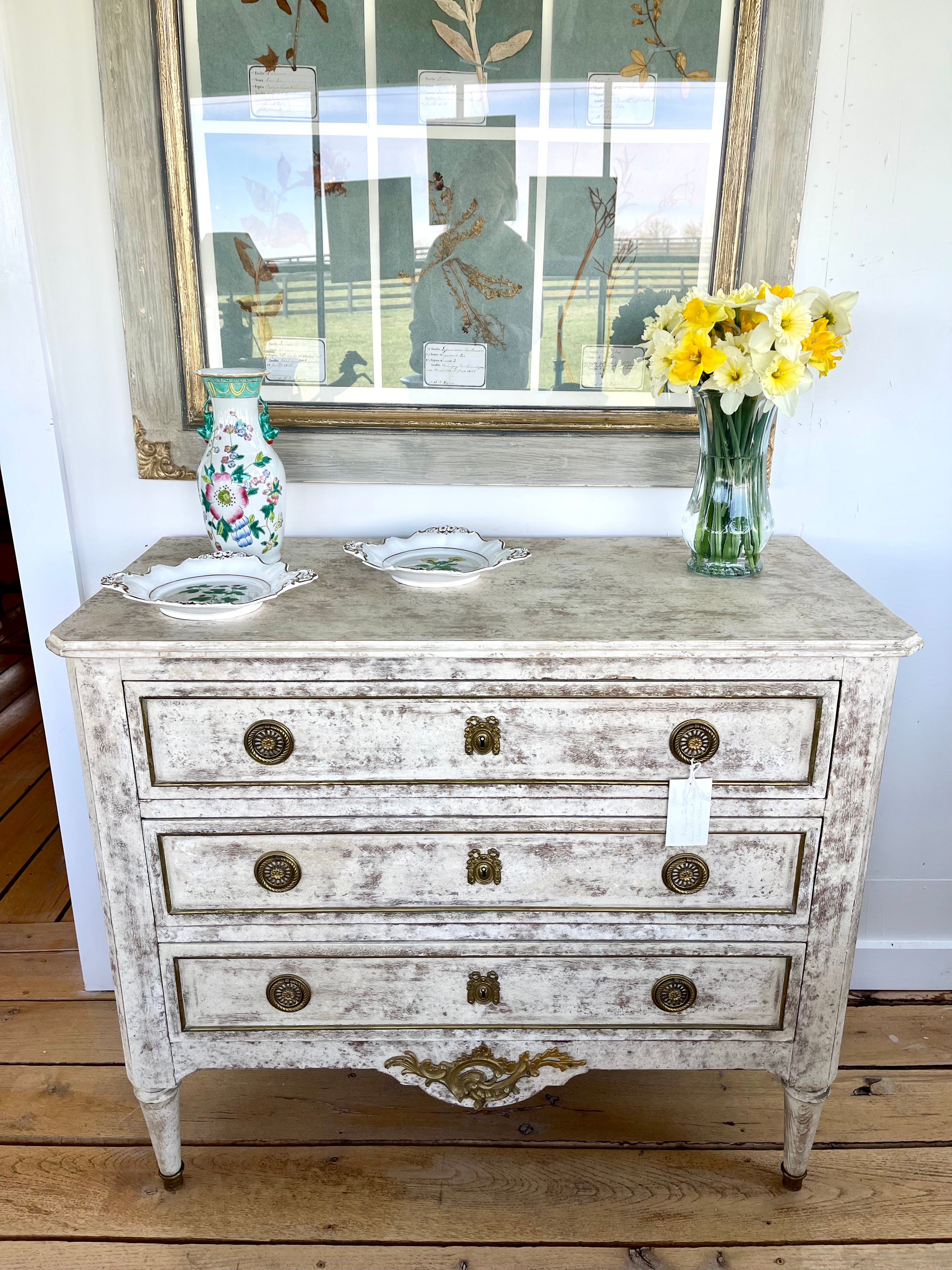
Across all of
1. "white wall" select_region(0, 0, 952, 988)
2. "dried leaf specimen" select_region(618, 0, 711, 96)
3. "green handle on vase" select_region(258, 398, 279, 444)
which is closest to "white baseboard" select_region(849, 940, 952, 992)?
"white wall" select_region(0, 0, 952, 988)

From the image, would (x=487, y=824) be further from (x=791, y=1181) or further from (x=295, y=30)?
(x=295, y=30)

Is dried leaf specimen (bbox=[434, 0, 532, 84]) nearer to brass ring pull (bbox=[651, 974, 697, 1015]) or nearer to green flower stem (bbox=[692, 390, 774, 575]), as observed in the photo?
green flower stem (bbox=[692, 390, 774, 575])

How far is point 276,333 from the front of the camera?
5.41ft

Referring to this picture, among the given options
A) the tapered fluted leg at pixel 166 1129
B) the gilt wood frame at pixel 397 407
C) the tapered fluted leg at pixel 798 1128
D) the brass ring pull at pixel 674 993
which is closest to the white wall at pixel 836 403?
the gilt wood frame at pixel 397 407

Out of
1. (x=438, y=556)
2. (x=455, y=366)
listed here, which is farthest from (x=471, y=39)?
(x=438, y=556)

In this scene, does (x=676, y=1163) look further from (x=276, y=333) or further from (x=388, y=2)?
(x=388, y=2)

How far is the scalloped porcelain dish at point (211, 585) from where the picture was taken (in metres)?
1.33

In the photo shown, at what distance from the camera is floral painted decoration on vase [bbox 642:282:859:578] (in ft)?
4.37

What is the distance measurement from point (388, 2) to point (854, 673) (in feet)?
4.25

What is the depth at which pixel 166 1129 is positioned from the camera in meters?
1.53

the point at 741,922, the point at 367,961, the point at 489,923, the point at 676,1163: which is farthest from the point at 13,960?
the point at 741,922

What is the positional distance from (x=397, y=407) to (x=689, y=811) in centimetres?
89

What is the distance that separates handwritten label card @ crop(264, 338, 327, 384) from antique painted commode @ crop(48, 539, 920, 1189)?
417 mm

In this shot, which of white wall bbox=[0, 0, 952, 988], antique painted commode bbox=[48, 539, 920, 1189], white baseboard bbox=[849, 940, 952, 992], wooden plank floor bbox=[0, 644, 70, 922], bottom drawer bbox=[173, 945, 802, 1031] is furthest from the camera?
wooden plank floor bbox=[0, 644, 70, 922]
